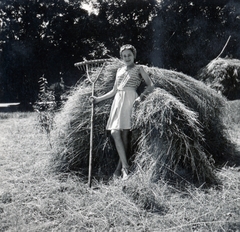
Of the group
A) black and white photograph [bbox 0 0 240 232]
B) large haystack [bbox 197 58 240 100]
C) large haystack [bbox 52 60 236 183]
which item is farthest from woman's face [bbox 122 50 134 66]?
large haystack [bbox 197 58 240 100]

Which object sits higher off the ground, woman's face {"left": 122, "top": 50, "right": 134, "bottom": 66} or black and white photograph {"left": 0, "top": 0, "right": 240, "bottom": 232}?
woman's face {"left": 122, "top": 50, "right": 134, "bottom": 66}

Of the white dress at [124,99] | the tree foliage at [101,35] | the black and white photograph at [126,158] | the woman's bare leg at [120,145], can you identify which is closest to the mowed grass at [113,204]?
the black and white photograph at [126,158]

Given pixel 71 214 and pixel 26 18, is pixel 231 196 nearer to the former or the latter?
pixel 71 214

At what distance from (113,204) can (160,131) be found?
3.36 feet

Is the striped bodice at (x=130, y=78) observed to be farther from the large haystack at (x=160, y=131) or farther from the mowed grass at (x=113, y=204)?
the mowed grass at (x=113, y=204)

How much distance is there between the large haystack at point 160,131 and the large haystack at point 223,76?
4.27 metres

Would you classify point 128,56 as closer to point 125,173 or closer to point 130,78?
point 130,78

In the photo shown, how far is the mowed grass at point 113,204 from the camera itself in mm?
2740

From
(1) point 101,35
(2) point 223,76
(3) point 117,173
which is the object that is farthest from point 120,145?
(1) point 101,35

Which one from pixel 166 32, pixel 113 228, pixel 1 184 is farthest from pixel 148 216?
pixel 166 32

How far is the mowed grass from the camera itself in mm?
2740

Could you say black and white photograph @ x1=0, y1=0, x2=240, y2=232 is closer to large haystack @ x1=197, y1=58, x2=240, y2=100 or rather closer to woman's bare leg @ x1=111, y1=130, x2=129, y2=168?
woman's bare leg @ x1=111, y1=130, x2=129, y2=168

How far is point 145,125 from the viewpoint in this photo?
3820 mm

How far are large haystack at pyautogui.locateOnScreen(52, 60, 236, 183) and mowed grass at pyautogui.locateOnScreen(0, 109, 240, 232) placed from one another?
0.82ft
